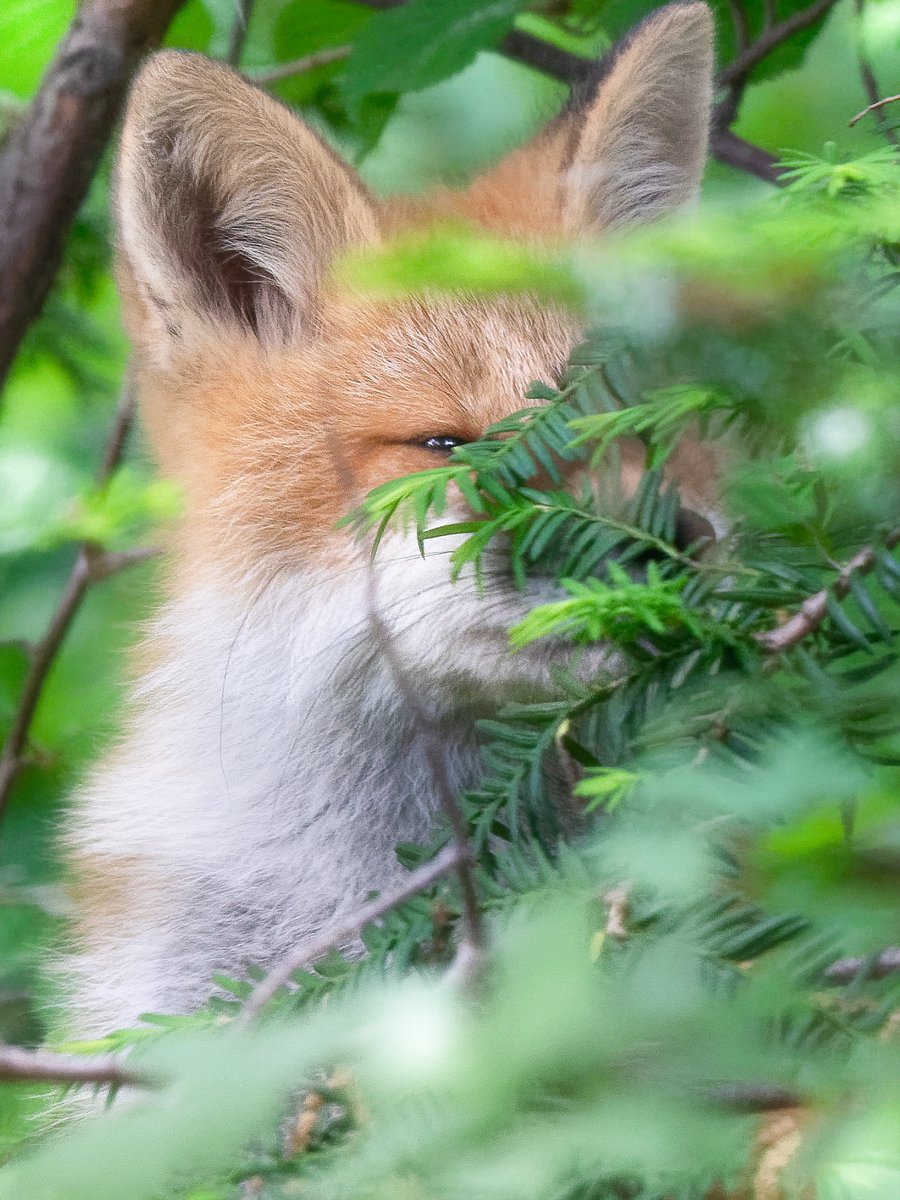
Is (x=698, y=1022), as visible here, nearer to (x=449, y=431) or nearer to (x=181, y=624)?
(x=449, y=431)

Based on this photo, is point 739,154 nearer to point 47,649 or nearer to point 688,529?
point 688,529

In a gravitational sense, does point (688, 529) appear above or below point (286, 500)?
below

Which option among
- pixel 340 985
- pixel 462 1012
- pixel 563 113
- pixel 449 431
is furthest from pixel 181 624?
pixel 462 1012

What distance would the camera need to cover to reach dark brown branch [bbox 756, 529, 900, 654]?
104 cm

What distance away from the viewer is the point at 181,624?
7.61 ft

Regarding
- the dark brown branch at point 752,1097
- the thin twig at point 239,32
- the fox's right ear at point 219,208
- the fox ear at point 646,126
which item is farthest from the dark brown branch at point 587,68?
the dark brown branch at point 752,1097

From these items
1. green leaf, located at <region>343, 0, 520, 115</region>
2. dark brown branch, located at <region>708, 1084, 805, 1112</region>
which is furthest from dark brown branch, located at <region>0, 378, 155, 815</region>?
dark brown branch, located at <region>708, 1084, 805, 1112</region>

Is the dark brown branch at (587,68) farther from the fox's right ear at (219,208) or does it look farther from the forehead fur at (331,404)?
the forehead fur at (331,404)

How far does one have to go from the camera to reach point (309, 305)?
2.44 metres

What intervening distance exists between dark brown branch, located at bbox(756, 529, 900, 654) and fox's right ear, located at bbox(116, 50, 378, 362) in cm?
155

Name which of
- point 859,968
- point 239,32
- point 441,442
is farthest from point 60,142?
point 859,968

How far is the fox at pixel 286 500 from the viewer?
2.08 metres

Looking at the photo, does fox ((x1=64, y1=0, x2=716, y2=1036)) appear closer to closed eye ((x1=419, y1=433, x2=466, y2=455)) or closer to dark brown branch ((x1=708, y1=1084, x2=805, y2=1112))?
closed eye ((x1=419, y1=433, x2=466, y2=455))

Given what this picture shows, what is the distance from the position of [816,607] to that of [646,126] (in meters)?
1.65
